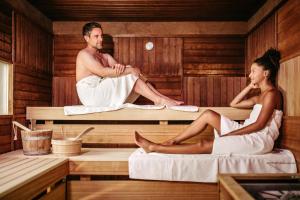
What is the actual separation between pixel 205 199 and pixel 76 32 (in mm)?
3542

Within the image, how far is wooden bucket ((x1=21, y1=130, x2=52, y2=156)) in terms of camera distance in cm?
312

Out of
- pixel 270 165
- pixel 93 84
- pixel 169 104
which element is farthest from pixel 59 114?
pixel 270 165

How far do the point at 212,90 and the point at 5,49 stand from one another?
3.17 m

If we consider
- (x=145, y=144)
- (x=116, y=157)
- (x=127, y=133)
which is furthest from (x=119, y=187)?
(x=127, y=133)

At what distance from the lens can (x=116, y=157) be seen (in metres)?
3.05

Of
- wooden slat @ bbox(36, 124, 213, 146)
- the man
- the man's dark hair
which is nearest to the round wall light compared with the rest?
the man's dark hair

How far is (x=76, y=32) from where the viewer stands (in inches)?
201

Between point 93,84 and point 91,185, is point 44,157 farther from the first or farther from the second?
point 93,84

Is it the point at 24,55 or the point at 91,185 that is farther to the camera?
the point at 24,55

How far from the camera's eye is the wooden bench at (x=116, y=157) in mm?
2838

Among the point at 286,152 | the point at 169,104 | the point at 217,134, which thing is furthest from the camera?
the point at 169,104

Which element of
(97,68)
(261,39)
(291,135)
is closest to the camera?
(291,135)

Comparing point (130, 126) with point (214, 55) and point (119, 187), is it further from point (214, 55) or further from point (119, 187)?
point (214, 55)

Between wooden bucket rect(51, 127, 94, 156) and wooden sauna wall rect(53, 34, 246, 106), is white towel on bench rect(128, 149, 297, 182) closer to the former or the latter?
wooden bucket rect(51, 127, 94, 156)
